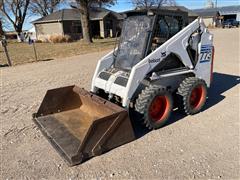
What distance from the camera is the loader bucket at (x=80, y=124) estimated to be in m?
3.38

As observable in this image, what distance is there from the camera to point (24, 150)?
383cm

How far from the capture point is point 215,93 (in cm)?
609

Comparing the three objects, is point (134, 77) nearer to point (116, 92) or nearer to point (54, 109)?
point (116, 92)

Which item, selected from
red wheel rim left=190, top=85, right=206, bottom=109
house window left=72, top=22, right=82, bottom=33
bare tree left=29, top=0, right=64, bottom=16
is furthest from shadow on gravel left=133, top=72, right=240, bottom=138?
bare tree left=29, top=0, right=64, bottom=16

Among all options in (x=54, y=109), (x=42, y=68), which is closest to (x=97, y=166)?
(x=54, y=109)

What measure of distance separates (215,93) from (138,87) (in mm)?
2805

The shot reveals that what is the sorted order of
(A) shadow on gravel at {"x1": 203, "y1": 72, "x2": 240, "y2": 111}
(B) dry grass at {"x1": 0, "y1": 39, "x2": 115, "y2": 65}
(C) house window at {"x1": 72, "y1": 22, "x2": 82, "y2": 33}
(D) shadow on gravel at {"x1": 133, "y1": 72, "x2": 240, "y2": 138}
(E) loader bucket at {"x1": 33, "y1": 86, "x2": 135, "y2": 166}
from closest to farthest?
1. (E) loader bucket at {"x1": 33, "y1": 86, "x2": 135, "y2": 166}
2. (D) shadow on gravel at {"x1": 133, "y1": 72, "x2": 240, "y2": 138}
3. (A) shadow on gravel at {"x1": 203, "y1": 72, "x2": 240, "y2": 111}
4. (B) dry grass at {"x1": 0, "y1": 39, "x2": 115, "y2": 65}
5. (C) house window at {"x1": 72, "y1": 22, "x2": 82, "y2": 33}

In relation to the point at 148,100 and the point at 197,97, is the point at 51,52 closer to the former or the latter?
the point at 197,97

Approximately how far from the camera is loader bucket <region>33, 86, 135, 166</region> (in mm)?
3377

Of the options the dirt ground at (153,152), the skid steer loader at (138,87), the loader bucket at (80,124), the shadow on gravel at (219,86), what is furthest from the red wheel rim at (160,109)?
the shadow on gravel at (219,86)

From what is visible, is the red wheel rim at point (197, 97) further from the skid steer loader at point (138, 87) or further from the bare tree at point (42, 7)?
the bare tree at point (42, 7)

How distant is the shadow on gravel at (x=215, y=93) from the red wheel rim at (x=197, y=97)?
0.95 ft

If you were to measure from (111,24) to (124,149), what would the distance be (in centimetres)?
3392

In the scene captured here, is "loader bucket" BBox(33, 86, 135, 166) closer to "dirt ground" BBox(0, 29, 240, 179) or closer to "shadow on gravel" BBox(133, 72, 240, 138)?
"dirt ground" BBox(0, 29, 240, 179)
